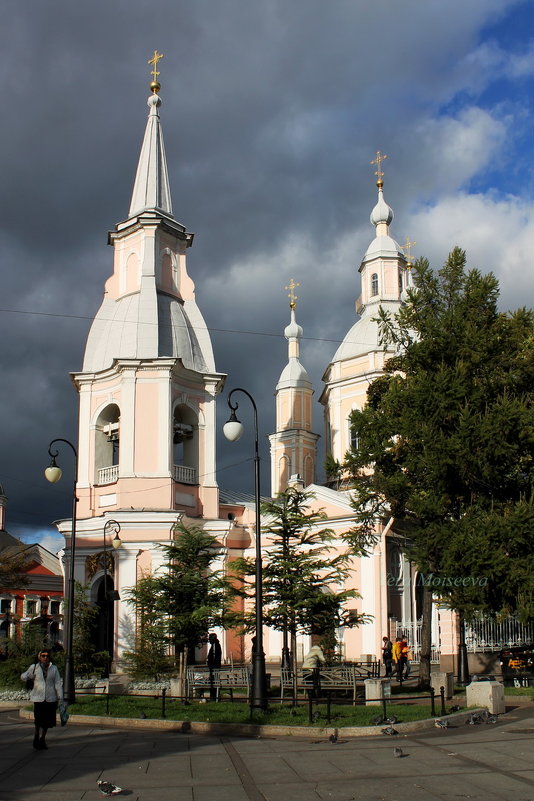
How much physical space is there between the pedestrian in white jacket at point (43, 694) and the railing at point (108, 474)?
2011 cm

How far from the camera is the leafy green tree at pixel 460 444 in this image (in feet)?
73.3

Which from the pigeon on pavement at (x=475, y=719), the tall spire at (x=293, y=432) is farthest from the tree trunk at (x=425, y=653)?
the tall spire at (x=293, y=432)

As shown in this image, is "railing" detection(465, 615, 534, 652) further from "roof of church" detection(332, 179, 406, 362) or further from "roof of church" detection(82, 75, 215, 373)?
"roof of church" detection(332, 179, 406, 362)

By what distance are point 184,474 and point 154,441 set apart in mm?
2088

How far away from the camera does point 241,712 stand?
18.2 meters

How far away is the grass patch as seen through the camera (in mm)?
16781

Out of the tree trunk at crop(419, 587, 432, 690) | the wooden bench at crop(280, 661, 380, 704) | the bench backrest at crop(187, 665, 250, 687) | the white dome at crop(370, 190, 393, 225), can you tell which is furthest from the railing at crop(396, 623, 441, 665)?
the white dome at crop(370, 190, 393, 225)

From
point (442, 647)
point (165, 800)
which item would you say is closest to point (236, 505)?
point (442, 647)

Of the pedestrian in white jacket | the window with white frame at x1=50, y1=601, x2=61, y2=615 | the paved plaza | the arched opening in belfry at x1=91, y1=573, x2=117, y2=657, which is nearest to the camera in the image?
the paved plaza

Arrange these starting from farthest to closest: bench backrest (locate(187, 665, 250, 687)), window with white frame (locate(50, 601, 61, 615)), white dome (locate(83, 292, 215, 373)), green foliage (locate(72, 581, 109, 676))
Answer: window with white frame (locate(50, 601, 61, 615)), white dome (locate(83, 292, 215, 373)), green foliage (locate(72, 581, 109, 676)), bench backrest (locate(187, 665, 250, 687))

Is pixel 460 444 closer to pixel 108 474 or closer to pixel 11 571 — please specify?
pixel 108 474

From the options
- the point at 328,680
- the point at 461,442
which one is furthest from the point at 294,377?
the point at 328,680

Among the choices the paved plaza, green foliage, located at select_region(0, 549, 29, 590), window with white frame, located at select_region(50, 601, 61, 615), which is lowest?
the paved plaza

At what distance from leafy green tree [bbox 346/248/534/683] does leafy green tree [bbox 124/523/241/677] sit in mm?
5001
